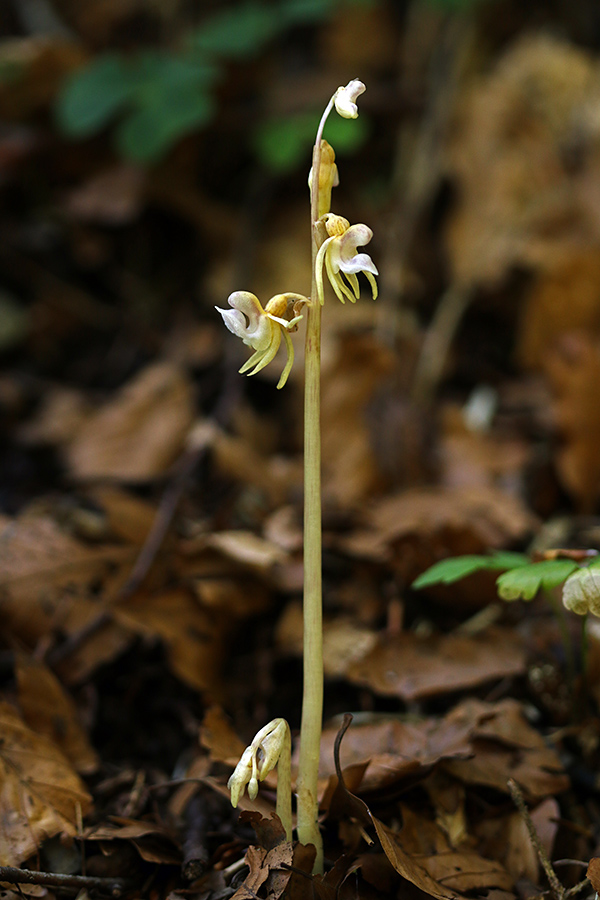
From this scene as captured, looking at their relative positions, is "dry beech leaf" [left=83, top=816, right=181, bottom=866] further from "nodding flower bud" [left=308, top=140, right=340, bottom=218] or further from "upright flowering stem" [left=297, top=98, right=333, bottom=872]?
"nodding flower bud" [left=308, top=140, right=340, bottom=218]

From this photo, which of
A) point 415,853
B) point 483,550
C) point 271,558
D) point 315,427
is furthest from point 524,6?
point 415,853

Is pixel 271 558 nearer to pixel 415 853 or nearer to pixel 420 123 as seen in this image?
pixel 415 853

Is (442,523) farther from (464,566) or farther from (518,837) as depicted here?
(518,837)

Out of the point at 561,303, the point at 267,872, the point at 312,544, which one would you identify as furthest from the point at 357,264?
the point at 561,303

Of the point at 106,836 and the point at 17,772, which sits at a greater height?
the point at 17,772

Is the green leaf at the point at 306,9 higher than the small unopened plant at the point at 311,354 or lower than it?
higher

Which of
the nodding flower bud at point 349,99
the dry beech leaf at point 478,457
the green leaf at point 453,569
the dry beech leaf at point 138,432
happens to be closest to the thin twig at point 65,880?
the green leaf at point 453,569

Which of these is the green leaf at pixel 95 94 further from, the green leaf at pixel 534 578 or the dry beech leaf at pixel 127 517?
the green leaf at pixel 534 578
